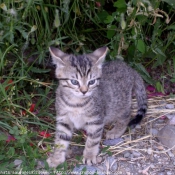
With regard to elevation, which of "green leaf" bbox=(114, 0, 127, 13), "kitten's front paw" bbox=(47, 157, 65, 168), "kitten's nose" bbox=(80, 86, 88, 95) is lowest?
"kitten's front paw" bbox=(47, 157, 65, 168)

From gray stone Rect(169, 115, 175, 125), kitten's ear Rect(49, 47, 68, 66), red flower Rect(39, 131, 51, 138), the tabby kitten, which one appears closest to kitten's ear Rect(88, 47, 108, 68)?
the tabby kitten

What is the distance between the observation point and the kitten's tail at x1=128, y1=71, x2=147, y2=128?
3.91 metres

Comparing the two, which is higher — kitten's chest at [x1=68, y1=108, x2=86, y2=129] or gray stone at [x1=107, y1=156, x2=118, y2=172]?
kitten's chest at [x1=68, y1=108, x2=86, y2=129]

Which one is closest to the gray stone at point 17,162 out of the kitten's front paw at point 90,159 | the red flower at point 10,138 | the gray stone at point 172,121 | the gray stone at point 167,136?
the red flower at point 10,138

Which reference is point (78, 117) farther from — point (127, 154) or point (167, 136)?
point (167, 136)

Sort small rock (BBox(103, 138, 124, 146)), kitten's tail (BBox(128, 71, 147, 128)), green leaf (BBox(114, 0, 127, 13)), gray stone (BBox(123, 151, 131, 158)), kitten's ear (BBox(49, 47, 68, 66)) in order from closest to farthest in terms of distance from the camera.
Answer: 1. kitten's ear (BBox(49, 47, 68, 66))
2. gray stone (BBox(123, 151, 131, 158))
3. small rock (BBox(103, 138, 124, 146))
4. kitten's tail (BBox(128, 71, 147, 128))
5. green leaf (BBox(114, 0, 127, 13))

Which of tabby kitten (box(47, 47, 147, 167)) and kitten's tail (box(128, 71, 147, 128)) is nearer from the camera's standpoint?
tabby kitten (box(47, 47, 147, 167))

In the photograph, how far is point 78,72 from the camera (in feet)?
11.0

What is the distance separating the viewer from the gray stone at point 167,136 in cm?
369

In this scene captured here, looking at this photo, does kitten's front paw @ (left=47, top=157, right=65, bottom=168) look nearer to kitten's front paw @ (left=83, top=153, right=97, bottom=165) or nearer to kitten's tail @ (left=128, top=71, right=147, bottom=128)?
kitten's front paw @ (left=83, top=153, right=97, bottom=165)

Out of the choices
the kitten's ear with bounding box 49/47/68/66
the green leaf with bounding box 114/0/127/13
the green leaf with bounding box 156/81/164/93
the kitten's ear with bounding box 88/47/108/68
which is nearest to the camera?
the kitten's ear with bounding box 49/47/68/66

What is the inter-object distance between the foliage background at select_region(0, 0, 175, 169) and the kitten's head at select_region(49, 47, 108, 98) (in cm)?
39

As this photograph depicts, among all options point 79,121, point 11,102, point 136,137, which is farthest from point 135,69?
point 11,102

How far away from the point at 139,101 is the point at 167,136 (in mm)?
522
